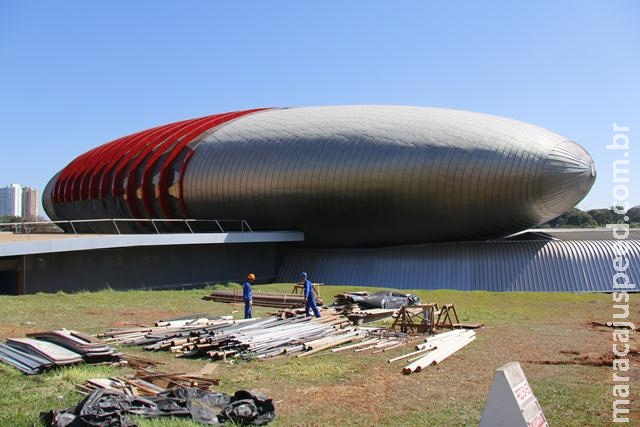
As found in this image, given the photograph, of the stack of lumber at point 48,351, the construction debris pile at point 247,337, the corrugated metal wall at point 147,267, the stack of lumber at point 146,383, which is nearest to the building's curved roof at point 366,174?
the corrugated metal wall at point 147,267

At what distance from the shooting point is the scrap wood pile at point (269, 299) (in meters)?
24.8

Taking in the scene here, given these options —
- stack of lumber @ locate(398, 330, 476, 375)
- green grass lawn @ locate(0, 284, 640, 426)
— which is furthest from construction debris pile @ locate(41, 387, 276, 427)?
stack of lumber @ locate(398, 330, 476, 375)

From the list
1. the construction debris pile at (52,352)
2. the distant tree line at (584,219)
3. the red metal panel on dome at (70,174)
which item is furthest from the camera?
the distant tree line at (584,219)

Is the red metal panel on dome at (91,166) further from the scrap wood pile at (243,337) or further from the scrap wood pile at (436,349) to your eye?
the scrap wood pile at (436,349)

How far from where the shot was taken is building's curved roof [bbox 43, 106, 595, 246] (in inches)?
1262

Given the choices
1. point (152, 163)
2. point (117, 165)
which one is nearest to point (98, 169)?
point (117, 165)

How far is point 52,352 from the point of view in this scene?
41.9 ft

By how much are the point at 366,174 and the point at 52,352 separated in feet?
75.1

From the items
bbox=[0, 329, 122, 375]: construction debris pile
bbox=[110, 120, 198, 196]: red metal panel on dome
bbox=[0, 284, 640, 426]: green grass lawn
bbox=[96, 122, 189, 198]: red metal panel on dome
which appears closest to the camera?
bbox=[0, 284, 640, 426]: green grass lawn

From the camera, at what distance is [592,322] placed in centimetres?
2055

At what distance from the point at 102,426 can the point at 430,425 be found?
469 cm

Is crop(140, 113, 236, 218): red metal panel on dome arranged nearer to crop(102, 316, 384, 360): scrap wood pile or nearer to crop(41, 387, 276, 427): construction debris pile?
crop(102, 316, 384, 360): scrap wood pile

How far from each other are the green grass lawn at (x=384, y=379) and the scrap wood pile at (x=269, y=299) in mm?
5301

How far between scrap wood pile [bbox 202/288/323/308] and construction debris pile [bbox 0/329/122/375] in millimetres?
10836
